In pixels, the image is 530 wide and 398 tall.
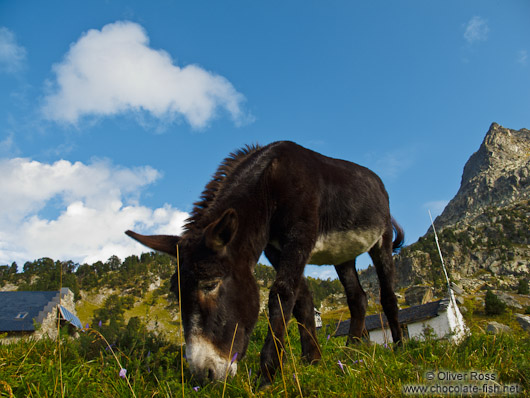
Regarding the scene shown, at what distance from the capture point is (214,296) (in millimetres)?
4082

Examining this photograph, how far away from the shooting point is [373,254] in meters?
7.61

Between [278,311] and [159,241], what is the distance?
192 cm

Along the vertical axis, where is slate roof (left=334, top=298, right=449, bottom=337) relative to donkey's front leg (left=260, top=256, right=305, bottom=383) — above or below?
below

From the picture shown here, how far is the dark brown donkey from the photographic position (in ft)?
13.0

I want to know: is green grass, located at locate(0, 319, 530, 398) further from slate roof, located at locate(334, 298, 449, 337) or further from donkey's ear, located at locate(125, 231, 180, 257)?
slate roof, located at locate(334, 298, 449, 337)

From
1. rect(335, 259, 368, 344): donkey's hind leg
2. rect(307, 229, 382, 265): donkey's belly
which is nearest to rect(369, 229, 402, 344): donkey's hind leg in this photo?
rect(335, 259, 368, 344): donkey's hind leg

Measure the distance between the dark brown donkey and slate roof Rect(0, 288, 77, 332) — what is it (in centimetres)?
4716

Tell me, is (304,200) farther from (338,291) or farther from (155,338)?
(338,291)

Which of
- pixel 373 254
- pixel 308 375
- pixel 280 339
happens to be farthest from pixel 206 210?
pixel 373 254

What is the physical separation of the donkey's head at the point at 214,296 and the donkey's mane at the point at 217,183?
520 millimetres

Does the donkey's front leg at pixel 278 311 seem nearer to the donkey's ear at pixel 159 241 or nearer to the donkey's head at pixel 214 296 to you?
the donkey's head at pixel 214 296

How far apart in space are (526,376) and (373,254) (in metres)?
4.67

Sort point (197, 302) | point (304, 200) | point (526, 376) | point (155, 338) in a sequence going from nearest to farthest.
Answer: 1. point (526, 376)
2. point (197, 302)
3. point (304, 200)
4. point (155, 338)

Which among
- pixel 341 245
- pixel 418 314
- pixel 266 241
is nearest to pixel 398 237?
pixel 341 245
